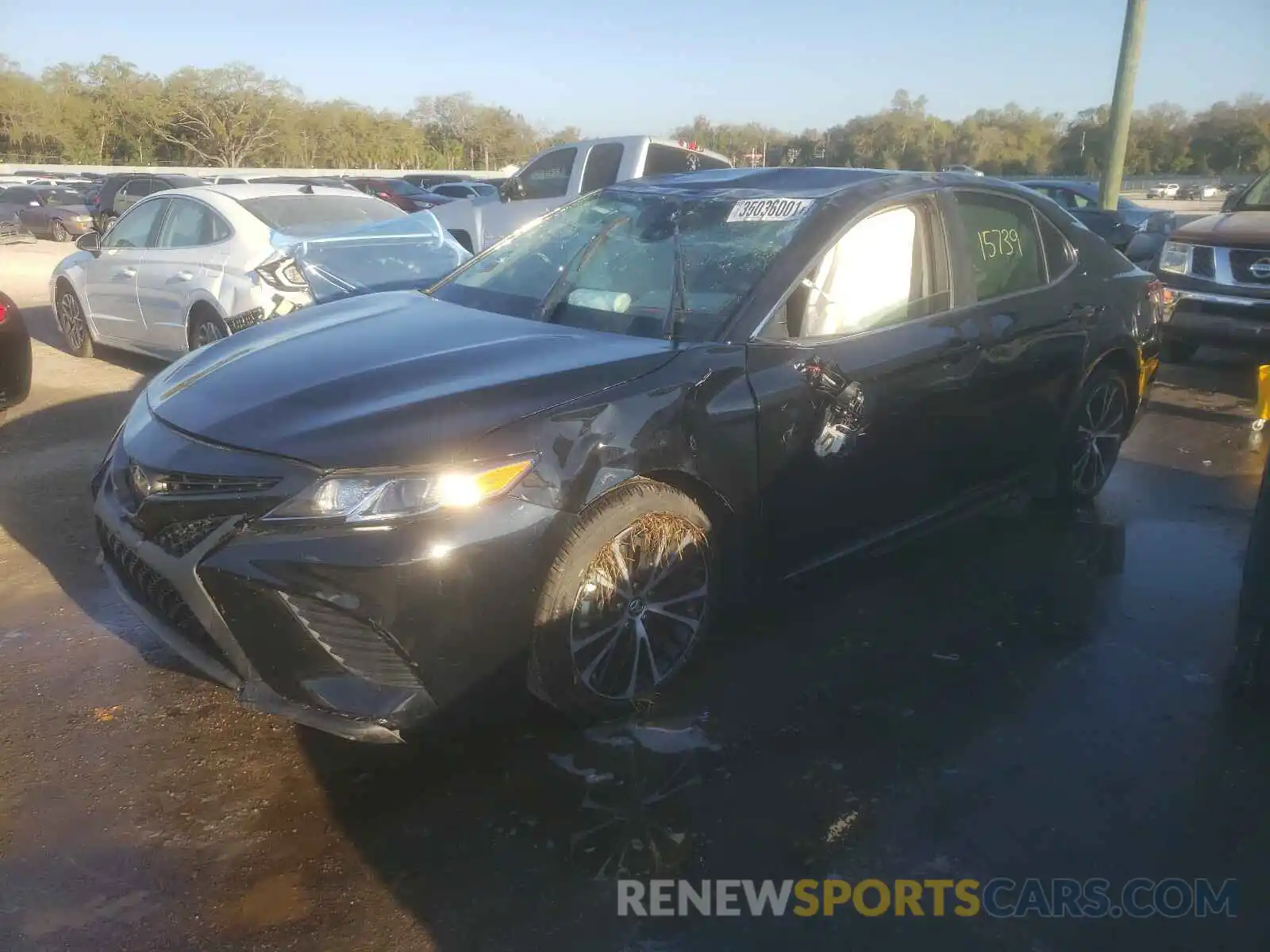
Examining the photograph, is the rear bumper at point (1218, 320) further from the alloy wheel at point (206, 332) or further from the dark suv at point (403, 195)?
the dark suv at point (403, 195)

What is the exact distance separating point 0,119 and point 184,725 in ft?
213

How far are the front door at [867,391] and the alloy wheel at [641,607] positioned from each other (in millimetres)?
354

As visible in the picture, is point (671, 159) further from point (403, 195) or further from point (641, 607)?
point (403, 195)

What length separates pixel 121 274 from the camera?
786 cm

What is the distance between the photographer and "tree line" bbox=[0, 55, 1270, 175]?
146 feet

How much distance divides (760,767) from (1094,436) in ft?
9.83

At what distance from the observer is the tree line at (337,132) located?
4459 centimetres

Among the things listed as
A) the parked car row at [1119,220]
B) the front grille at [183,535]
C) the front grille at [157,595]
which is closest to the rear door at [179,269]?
the front grille at [157,595]

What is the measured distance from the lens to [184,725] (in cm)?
313

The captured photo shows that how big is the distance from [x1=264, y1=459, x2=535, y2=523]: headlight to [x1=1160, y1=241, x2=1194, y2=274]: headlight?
7.59 m

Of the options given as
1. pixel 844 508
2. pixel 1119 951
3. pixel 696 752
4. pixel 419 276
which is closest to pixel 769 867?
pixel 696 752

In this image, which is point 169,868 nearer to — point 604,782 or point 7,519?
point 604,782

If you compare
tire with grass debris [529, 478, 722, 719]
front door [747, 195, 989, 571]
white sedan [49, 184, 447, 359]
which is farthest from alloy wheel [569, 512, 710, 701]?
white sedan [49, 184, 447, 359]

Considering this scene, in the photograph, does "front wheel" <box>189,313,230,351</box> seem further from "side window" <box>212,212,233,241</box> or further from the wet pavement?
the wet pavement
